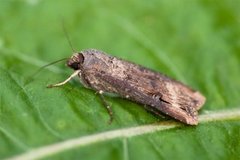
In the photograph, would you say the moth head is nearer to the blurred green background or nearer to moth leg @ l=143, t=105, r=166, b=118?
the blurred green background

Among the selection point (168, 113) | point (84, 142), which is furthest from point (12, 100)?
point (168, 113)

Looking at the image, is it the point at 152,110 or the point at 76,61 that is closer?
the point at 152,110

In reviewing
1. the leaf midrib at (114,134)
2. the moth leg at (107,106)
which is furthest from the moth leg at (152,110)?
the moth leg at (107,106)

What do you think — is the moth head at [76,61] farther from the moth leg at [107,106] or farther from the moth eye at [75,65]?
the moth leg at [107,106]

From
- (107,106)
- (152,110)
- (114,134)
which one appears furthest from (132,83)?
(114,134)

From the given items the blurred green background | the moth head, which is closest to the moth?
the moth head

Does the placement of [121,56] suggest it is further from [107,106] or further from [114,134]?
[114,134]
